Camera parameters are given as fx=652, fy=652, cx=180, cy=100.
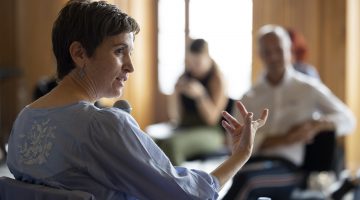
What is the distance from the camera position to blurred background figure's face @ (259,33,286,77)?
320 centimetres

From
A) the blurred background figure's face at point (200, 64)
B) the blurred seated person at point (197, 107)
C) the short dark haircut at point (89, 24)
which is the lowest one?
the blurred seated person at point (197, 107)

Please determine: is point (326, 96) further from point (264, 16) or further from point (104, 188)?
point (264, 16)

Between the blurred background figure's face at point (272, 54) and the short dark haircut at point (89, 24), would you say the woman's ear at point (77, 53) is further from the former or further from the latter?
the blurred background figure's face at point (272, 54)

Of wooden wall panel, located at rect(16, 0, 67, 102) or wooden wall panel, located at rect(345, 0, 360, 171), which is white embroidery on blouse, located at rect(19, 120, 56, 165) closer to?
wooden wall panel, located at rect(345, 0, 360, 171)

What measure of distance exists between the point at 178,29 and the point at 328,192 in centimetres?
348

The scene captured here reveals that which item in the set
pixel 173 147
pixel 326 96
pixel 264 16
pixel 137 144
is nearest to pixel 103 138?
pixel 137 144

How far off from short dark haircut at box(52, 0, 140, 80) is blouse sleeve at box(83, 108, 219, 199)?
173 mm

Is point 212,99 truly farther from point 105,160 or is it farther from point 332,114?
point 105,160

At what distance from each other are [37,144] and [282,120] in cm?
194

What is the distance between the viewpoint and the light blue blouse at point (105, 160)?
1.36 meters

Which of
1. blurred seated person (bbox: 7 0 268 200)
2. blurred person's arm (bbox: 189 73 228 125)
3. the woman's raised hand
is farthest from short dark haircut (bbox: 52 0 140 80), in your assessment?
blurred person's arm (bbox: 189 73 228 125)

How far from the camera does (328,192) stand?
11.1ft

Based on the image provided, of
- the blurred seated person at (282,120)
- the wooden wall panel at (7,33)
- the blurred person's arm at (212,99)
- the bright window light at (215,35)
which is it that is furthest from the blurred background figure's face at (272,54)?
Answer: the wooden wall panel at (7,33)

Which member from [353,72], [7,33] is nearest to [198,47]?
[353,72]
